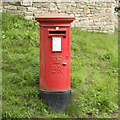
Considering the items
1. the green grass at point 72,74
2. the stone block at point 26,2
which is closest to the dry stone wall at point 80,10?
the stone block at point 26,2

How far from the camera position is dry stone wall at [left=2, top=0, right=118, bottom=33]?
26.6 feet

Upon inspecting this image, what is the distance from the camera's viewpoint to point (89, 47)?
724 cm

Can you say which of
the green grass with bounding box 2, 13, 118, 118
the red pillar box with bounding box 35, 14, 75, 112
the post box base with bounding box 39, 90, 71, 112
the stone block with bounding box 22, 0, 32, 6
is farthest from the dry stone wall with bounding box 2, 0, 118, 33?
the post box base with bounding box 39, 90, 71, 112

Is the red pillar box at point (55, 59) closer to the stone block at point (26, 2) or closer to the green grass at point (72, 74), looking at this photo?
the green grass at point (72, 74)

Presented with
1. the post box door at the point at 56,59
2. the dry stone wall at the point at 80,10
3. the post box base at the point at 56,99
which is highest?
the dry stone wall at the point at 80,10

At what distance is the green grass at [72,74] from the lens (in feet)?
15.1

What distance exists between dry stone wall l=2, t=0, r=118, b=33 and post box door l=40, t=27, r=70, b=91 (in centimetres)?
383

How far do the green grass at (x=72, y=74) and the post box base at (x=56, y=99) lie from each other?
9 cm

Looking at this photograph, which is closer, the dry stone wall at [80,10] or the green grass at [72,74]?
the green grass at [72,74]

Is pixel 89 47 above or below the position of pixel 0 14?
below

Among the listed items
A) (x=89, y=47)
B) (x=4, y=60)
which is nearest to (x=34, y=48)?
(x=4, y=60)

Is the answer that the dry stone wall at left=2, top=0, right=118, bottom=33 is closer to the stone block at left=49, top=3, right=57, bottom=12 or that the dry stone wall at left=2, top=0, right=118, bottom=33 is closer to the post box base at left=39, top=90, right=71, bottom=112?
the stone block at left=49, top=3, right=57, bottom=12

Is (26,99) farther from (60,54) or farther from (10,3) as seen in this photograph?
(10,3)

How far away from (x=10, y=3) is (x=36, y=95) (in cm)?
415
